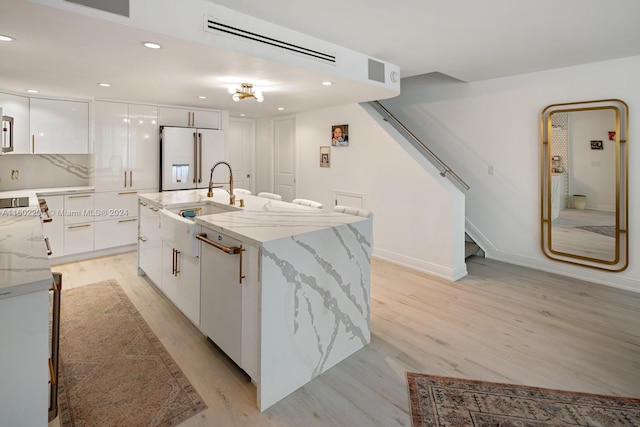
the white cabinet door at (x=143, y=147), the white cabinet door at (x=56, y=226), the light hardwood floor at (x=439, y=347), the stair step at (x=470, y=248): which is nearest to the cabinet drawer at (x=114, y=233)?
the white cabinet door at (x=56, y=226)

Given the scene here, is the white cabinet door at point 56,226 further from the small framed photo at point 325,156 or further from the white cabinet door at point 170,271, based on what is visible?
the small framed photo at point 325,156

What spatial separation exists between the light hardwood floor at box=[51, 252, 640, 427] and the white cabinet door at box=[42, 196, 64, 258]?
0.73 m

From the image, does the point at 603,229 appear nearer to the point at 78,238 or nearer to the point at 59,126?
the point at 78,238

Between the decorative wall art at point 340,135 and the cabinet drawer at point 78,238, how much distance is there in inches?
145

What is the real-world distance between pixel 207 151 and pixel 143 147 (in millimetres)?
936

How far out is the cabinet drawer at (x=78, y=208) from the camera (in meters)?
4.52

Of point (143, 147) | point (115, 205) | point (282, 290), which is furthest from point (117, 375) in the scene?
point (143, 147)

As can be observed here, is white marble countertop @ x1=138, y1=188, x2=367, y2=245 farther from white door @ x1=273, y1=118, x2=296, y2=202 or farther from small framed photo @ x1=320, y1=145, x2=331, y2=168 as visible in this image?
white door @ x1=273, y1=118, x2=296, y2=202

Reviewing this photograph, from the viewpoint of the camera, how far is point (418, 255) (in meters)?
4.45

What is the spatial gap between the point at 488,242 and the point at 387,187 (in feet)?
5.55

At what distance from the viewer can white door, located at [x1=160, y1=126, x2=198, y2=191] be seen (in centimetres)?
517

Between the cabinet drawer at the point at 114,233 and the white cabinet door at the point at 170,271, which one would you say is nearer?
the white cabinet door at the point at 170,271

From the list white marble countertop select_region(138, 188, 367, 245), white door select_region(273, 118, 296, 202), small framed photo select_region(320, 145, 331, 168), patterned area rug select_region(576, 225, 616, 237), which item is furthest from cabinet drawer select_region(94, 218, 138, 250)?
patterned area rug select_region(576, 225, 616, 237)

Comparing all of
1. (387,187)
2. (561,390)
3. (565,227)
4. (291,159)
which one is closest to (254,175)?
(291,159)
